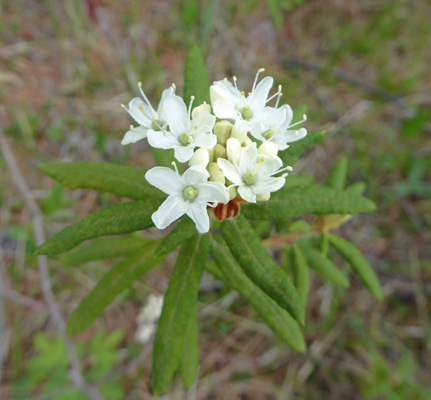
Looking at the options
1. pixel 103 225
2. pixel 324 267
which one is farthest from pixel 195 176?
pixel 324 267

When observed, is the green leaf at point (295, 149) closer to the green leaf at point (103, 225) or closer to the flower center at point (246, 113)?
the flower center at point (246, 113)

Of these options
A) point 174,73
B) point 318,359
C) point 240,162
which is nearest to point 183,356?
point 240,162

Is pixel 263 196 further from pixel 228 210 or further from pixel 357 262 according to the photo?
pixel 357 262

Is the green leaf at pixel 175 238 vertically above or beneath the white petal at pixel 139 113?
beneath

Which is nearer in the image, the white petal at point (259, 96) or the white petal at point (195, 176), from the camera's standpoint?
the white petal at point (195, 176)

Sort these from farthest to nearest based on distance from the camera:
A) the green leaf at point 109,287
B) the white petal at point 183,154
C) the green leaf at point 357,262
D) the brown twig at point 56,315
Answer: the brown twig at point 56,315 → the green leaf at point 357,262 → the green leaf at point 109,287 → the white petal at point 183,154

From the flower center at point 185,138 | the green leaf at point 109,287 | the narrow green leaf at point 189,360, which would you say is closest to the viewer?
the flower center at point 185,138

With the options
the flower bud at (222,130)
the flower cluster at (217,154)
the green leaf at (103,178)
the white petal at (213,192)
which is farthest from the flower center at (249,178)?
the green leaf at (103,178)

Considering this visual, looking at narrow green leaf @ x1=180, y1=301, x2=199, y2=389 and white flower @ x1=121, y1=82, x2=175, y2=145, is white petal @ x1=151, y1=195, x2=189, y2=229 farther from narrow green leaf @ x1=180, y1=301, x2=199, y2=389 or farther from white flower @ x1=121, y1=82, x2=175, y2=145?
narrow green leaf @ x1=180, y1=301, x2=199, y2=389
